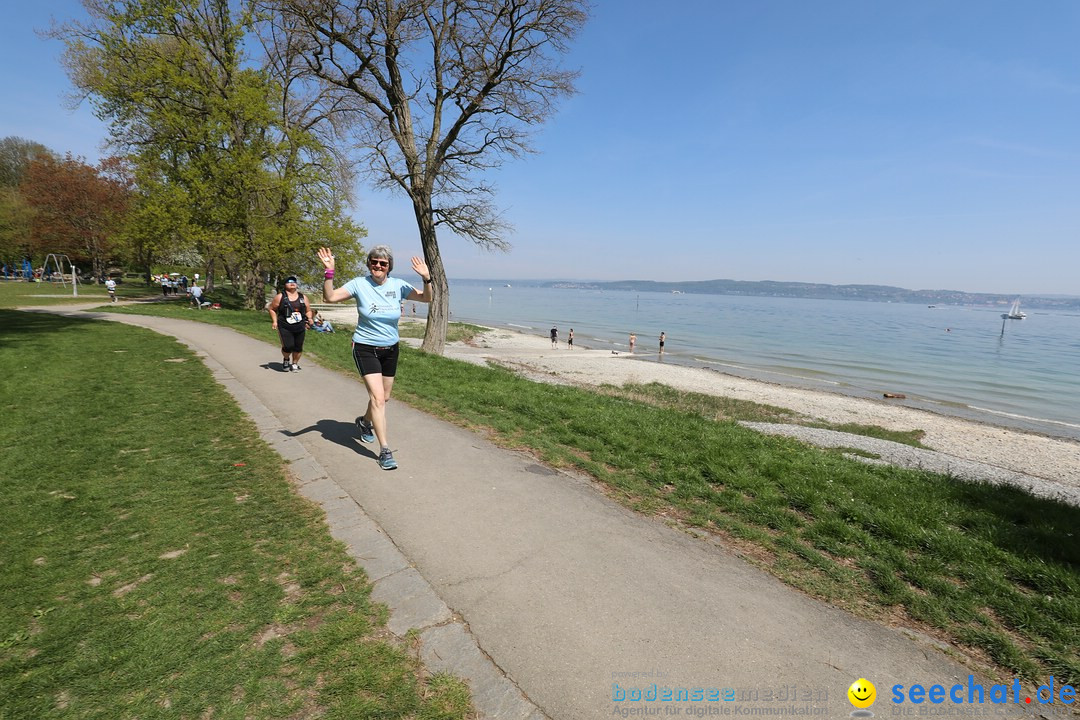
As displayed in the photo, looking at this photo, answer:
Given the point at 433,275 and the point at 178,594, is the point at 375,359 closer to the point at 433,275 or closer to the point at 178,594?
the point at 178,594

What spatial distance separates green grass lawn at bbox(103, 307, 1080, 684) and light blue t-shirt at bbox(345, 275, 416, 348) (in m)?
2.11

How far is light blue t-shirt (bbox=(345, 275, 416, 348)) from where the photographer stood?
4918 millimetres

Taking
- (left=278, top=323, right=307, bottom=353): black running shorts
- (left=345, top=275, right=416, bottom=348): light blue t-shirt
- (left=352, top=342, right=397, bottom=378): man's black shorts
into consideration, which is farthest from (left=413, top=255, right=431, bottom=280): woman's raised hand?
(left=278, top=323, right=307, bottom=353): black running shorts

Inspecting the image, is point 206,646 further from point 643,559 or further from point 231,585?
point 643,559

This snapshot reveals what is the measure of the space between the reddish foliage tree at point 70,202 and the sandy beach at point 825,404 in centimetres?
3249

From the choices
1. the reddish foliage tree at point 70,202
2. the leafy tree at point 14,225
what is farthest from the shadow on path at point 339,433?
the leafy tree at point 14,225

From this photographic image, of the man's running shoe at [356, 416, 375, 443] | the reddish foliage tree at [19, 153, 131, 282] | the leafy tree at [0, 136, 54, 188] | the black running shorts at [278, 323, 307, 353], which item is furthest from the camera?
the leafy tree at [0, 136, 54, 188]

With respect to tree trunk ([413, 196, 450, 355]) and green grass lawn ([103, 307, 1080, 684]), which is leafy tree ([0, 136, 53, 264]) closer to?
tree trunk ([413, 196, 450, 355])

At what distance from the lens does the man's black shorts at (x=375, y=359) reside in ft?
16.3

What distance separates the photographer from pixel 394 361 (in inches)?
204

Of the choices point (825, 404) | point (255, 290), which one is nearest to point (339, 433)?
point (825, 404)

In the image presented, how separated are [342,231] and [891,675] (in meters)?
25.8

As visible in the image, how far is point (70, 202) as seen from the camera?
37.1 metres

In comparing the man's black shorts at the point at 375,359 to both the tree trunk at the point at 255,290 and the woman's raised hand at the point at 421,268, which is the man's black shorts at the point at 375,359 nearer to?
the woman's raised hand at the point at 421,268
